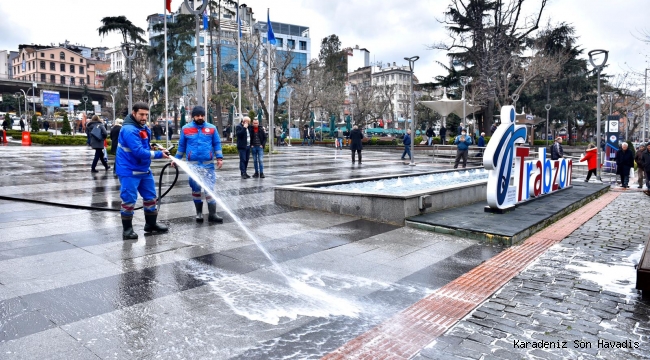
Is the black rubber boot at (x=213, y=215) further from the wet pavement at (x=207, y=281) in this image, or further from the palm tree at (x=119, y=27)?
the palm tree at (x=119, y=27)

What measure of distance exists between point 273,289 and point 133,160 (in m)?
3.03

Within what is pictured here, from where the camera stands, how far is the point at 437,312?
4.34m

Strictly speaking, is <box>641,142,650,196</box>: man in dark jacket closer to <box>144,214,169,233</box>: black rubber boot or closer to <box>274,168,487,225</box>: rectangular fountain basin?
<box>274,168,487,225</box>: rectangular fountain basin

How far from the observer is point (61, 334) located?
3.63m

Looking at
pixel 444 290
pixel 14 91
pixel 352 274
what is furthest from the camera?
pixel 14 91

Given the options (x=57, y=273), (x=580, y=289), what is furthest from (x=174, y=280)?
(x=580, y=289)

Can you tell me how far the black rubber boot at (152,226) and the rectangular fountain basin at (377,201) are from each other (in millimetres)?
3079

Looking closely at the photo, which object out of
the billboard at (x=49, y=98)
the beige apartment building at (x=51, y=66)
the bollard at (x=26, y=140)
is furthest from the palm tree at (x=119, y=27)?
the beige apartment building at (x=51, y=66)

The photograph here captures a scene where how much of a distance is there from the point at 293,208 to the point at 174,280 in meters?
4.60

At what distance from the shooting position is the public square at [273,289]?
363 cm

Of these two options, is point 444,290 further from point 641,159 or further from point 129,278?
point 641,159

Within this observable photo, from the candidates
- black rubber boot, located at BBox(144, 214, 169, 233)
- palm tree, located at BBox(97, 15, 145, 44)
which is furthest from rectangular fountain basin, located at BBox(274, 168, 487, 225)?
palm tree, located at BBox(97, 15, 145, 44)

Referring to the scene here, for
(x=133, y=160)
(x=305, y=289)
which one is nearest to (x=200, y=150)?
(x=133, y=160)

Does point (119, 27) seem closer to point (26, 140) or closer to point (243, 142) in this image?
point (26, 140)
